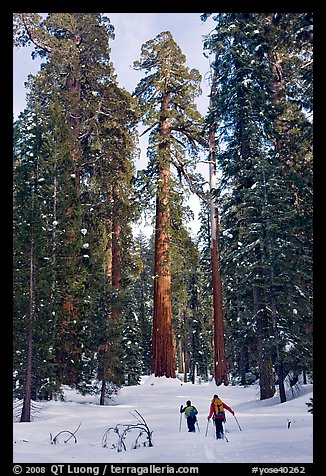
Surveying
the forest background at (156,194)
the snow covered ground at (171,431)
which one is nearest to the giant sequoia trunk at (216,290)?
the forest background at (156,194)

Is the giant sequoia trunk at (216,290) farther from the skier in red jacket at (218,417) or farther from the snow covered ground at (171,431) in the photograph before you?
the skier in red jacket at (218,417)

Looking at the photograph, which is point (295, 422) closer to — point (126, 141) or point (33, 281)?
point (33, 281)

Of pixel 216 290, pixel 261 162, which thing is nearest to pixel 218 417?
pixel 261 162

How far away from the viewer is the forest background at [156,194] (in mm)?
10977

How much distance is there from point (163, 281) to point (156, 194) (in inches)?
140

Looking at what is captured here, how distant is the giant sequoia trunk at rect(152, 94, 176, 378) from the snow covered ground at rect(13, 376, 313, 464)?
194 cm

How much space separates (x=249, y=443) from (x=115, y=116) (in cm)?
1328

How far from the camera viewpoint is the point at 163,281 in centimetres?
1694

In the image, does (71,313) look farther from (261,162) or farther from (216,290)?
(261,162)

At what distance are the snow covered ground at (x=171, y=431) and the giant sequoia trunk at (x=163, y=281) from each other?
6.36ft

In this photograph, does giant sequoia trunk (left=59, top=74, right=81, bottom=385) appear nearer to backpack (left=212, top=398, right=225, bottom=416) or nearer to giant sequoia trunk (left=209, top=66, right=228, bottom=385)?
giant sequoia trunk (left=209, top=66, right=228, bottom=385)
